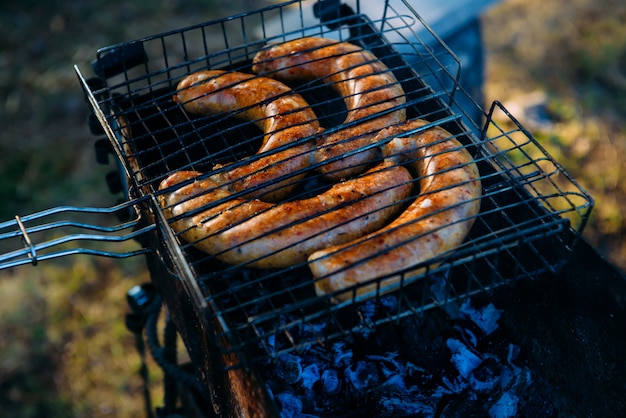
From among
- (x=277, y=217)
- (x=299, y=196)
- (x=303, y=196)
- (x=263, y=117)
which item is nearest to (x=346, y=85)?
(x=263, y=117)

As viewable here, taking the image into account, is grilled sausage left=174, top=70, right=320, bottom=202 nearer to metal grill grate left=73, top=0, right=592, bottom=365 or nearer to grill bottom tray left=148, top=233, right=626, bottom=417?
metal grill grate left=73, top=0, right=592, bottom=365

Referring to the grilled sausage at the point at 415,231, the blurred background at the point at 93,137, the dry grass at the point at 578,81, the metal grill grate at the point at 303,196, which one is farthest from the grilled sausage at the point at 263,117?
the dry grass at the point at 578,81

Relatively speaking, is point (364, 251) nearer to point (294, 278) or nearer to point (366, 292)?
point (366, 292)

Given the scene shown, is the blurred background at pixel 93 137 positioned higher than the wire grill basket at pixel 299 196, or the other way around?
the wire grill basket at pixel 299 196

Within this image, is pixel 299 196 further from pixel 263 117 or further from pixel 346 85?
pixel 346 85

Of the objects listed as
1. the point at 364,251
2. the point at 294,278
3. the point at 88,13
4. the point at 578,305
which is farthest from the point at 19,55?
the point at 578,305

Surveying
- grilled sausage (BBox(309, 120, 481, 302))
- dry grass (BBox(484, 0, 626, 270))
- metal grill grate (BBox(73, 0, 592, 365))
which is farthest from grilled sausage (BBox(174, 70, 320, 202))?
dry grass (BBox(484, 0, 626, 270))

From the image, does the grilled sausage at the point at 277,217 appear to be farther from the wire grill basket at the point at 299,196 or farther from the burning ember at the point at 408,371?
the burning ember at the point at 408,371
